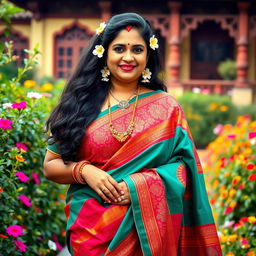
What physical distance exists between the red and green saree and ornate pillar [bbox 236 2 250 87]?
1336 cm

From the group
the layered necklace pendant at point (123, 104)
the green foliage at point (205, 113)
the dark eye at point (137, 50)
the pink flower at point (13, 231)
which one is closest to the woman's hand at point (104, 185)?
the layered necklace pendant at point (123, 104)

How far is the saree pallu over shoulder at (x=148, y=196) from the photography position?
2443mm

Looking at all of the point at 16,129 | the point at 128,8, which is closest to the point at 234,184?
the point at 16,129

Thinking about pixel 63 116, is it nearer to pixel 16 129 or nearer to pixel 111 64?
pixel 111 64

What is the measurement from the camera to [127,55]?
2531 millimetres

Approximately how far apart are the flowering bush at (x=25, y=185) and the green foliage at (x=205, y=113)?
8.21m

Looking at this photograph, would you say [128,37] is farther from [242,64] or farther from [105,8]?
[105,8]

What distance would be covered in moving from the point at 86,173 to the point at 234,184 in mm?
2241

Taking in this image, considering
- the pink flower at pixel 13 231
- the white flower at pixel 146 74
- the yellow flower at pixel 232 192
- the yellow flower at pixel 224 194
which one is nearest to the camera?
the white flower at pixel 146 74

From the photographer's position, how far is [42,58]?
688 inches

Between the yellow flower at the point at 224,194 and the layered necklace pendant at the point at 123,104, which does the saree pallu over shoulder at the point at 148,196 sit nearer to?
the layered necklace pendant at the point at 123,104

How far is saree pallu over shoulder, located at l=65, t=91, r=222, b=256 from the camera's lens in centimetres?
244

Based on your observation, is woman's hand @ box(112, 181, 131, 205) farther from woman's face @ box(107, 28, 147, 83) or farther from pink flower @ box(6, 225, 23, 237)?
pink flower @ box(6, 225, 23, 237)

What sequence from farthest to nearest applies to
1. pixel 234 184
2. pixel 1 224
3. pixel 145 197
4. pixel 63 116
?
pixel 234 184
pixel 1 224
pixel 63 116
pixel 145 197
